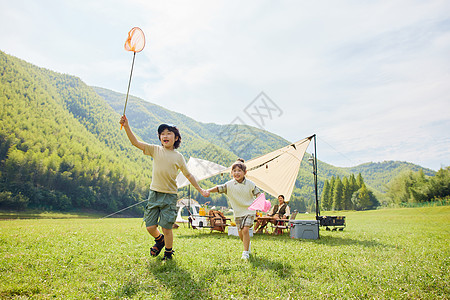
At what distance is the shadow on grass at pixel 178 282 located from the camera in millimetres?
2549

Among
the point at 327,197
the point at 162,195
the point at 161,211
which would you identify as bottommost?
the point at 327,197

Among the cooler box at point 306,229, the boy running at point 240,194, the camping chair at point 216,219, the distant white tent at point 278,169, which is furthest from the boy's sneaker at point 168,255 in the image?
the distant white tent at point 278,169

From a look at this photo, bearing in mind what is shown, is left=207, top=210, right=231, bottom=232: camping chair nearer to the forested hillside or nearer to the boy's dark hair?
the boy's dark hair

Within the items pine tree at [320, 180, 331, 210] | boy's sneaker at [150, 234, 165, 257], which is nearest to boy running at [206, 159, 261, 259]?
boy's sneaker at [150, 234, 165, 257]

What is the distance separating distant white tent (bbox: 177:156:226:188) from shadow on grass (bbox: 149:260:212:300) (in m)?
7.60

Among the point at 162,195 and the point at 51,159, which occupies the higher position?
the point at 51,159

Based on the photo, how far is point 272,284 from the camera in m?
2.86

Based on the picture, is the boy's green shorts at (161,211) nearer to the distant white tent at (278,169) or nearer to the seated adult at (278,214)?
the seated adult at (278,214)

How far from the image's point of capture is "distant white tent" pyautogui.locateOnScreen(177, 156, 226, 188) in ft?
37.0

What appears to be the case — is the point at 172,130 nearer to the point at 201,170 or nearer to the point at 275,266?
the point at 275,266

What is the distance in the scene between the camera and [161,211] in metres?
3.76

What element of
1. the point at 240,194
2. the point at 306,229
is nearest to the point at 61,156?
the point at 306,229

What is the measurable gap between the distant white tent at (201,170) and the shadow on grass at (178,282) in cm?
760

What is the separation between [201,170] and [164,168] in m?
7.99
